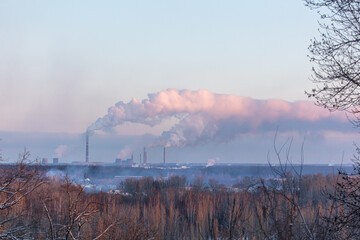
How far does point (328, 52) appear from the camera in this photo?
10023mm

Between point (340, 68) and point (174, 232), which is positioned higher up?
point (340, 68)

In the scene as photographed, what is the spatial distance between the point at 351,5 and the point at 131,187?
57060 mm

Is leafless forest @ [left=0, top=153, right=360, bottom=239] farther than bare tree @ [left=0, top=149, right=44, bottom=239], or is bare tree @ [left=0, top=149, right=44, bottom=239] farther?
bare tree @ [left=0, top=149, right=44, bottom=239]

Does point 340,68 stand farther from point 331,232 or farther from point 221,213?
point 221,213

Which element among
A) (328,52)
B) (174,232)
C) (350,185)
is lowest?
(174,232)

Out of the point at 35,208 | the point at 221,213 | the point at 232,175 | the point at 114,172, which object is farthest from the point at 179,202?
the point at 232,175

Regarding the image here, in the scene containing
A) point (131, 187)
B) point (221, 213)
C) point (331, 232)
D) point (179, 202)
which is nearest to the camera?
point (331, 232)

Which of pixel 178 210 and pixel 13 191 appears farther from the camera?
pixel 178 210

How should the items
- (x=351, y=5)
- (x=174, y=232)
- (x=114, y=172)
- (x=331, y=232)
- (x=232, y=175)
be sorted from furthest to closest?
(x=232, y=175)
(x=114, y=172)
(x=174, y=232)
(x=351, y=5)
(x=331, y=232)

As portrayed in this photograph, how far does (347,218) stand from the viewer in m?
9.14

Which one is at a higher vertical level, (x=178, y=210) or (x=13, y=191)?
(x=13, y=191)

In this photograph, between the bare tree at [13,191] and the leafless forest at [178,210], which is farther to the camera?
the bare tree at [13,191]

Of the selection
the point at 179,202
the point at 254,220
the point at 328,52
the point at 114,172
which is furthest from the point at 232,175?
the point at 328,52

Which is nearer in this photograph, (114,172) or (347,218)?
(347,218)
